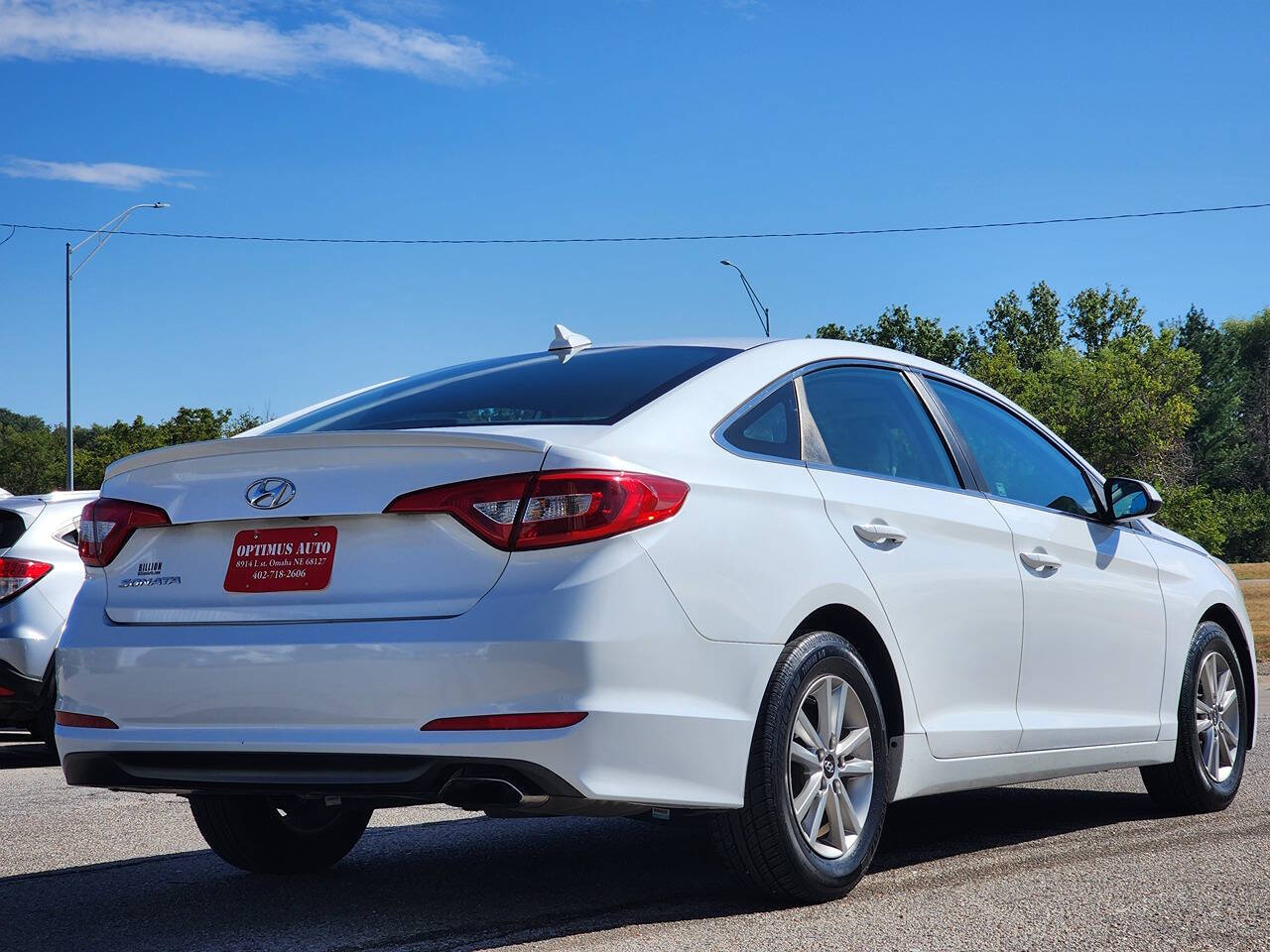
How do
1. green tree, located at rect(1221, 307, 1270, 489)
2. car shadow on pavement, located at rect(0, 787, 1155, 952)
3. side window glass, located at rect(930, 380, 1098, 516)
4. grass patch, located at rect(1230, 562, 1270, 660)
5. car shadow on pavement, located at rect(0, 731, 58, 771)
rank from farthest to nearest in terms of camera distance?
green tree, located at rect(1221, 307, 1270, 489)
grass patch, located at rect(1230, 562, 1270, 660)
car shadow on pavement, located at rect(0, 731, 58, 771)
side window glass, located at rect(930, 380, 1098, 516)
car shadow on pavement, located at rect(0, 787, 1155, 952)

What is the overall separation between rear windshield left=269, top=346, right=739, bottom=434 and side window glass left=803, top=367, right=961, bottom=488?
1.26ft

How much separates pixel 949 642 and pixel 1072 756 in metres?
1.06

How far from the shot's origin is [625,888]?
4.93 meters

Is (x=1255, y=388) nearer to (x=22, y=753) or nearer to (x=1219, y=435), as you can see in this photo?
(x=1219, y=435)

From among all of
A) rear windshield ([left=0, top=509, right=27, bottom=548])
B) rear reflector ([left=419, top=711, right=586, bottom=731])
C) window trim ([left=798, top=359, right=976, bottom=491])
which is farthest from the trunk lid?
rear windshield ([left=0, top=509, right=27, bottom=548])

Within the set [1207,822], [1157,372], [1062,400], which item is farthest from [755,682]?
[1157,372]

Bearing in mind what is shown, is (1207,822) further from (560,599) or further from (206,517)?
(206,517)

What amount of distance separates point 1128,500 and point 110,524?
12.9ft

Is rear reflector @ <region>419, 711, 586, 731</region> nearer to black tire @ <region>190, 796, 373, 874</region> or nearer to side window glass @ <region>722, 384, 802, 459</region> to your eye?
side window glass @ <region>722, 384, 802, 459</region>

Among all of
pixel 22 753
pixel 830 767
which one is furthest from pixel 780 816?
pixel 22 753

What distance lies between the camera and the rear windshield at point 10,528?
9.41m

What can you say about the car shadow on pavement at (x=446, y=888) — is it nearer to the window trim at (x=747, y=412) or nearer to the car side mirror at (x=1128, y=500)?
the window trim at (x=747, y=412)

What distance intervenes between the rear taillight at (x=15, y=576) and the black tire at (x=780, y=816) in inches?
249

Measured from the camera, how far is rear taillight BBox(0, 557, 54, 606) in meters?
9.33
